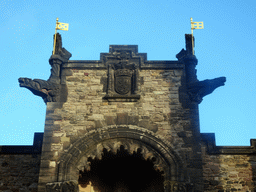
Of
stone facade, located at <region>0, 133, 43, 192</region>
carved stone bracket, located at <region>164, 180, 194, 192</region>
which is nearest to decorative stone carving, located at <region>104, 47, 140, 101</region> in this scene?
carved stone bracket, located at <region>164, 180, 194, 192</region>

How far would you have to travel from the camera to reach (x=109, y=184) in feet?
42.3

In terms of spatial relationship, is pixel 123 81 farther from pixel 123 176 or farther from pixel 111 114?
pixel 123 176

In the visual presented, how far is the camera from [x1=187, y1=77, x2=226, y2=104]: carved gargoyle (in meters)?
11.7


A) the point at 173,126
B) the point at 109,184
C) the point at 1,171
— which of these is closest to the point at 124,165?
the point at 109,184

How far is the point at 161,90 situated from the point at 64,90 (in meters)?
3.24

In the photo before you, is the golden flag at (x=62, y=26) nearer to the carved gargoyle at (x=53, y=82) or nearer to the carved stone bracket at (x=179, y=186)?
the carved gargoyle at (x=53, y=82)

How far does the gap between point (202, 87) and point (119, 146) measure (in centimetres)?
334

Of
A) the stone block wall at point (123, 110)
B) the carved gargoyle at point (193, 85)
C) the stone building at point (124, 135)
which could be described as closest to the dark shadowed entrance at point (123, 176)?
the stone building at point (124, 135)

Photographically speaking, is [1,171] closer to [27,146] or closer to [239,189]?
[27,146]

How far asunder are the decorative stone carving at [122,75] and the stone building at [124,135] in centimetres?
3

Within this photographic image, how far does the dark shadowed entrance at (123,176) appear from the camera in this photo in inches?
493

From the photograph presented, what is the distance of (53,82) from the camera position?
12.0 m

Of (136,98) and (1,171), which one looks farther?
(1,171)

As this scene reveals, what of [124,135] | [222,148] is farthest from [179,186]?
[222,148]
